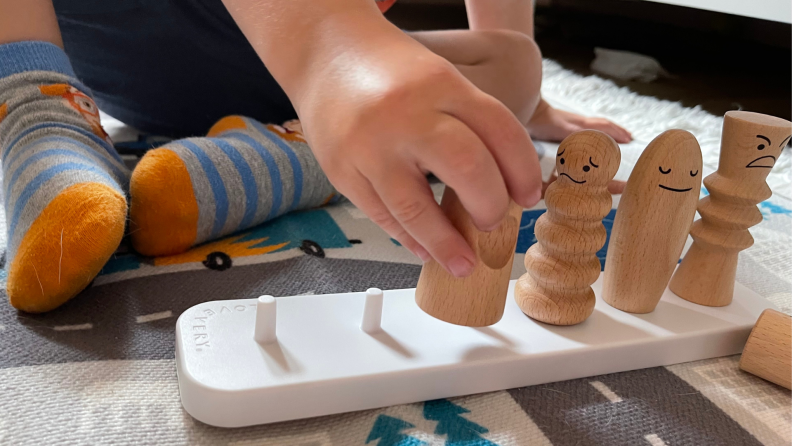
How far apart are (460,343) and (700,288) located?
0.22 metres

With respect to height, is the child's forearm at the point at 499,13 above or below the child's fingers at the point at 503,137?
above

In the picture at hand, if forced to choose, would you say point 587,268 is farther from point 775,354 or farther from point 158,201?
point 158,201

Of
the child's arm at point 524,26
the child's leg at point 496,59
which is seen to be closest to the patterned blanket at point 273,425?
the child's leg at point 496,59

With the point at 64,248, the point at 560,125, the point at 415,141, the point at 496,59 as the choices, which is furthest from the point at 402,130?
the point at 560,125

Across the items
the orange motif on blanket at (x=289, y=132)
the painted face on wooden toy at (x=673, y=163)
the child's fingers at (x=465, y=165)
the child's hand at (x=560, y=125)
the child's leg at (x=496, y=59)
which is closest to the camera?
the child's fingers at (x=465, y=165)

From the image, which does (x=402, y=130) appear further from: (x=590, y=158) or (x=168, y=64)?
(x=168, y=64)

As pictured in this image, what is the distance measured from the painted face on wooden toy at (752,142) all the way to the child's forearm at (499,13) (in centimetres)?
61

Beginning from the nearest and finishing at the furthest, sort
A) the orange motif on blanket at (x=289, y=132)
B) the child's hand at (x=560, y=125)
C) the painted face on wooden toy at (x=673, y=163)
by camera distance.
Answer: the painted face on wooden toy at (x=673, y=163) < the orange motif on blanket at (x=289, y=132) < the child's hand at (x=560, y=125)

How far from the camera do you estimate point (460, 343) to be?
0.41 meters

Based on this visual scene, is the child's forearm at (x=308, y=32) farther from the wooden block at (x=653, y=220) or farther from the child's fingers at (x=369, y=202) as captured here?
the wooden block at (x=653, y=220)

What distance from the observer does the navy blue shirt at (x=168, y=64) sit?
0.77m

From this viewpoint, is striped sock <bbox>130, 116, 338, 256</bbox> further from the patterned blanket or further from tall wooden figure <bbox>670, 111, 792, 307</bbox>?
tall wooden figure <bbox>670, 111, 792, 307</bbox>

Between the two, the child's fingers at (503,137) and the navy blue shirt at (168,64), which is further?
the navy blue shirt at (168,64)

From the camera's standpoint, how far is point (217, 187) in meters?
0.57
